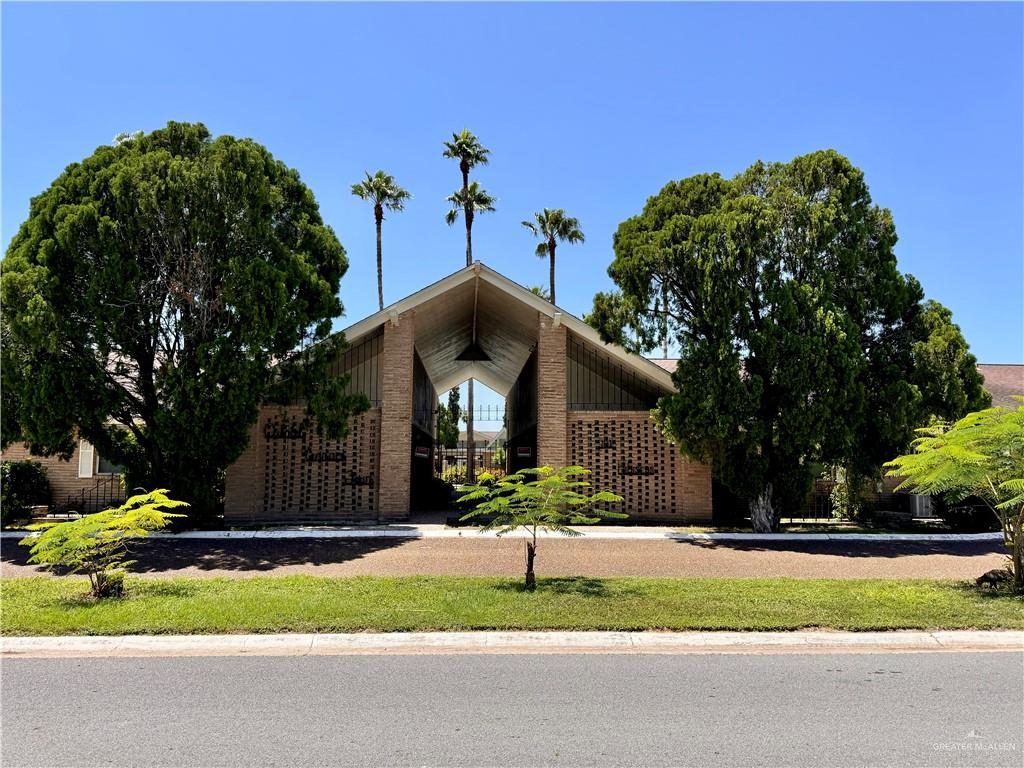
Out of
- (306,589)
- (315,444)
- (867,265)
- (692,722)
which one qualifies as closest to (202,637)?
(306,589)

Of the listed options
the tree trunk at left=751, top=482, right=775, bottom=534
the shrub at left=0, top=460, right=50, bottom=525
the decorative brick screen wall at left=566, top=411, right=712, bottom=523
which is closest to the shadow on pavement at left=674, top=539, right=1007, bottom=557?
the tree trunk at left=751, top=482, right=775, bottom=534

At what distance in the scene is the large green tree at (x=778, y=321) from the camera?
53.0 ft

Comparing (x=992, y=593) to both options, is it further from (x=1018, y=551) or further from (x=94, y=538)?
(x=94, y=538)

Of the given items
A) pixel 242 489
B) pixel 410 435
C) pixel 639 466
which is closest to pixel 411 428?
pixel 410 435

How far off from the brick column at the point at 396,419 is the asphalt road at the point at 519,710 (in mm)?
11269

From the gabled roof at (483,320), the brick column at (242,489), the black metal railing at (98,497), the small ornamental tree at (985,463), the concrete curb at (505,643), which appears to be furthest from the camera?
the black metal railing at (98,497)

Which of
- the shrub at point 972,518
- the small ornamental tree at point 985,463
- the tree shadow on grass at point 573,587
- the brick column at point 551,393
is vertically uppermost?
the brick column at point 551,393

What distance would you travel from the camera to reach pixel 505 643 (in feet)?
25.2

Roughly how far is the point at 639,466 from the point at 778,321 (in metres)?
5.14

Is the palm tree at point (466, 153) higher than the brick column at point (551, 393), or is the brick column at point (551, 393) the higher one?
the palm tree at point (466, 153)

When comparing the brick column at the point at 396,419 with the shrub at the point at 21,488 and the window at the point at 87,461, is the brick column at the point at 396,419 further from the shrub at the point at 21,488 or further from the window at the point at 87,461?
the shrub at the point at 21,488

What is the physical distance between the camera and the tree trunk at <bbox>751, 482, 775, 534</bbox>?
17.3 m

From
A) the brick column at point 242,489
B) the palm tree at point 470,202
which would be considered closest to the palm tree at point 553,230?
the palm tree at point 470,202

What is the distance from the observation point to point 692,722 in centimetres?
538
